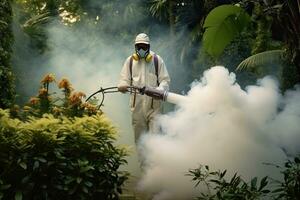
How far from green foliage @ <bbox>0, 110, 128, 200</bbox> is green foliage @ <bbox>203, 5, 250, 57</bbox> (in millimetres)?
2714

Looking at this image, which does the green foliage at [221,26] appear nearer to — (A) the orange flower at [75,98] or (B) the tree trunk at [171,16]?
(A) the orange flower at [75,98]

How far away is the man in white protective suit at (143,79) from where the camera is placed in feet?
25.3

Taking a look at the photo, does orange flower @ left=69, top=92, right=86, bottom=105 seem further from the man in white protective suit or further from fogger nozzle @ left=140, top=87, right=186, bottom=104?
the man in white protective suit

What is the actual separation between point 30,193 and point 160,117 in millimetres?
3396

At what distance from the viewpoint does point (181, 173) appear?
6.18 metres

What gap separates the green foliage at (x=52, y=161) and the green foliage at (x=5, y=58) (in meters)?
3.30

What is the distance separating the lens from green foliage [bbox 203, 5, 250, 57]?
678 cm

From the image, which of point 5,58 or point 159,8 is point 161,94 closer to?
point 5,58

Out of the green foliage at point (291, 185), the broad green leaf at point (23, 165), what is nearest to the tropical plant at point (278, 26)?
the green foliage at point (291, 185)

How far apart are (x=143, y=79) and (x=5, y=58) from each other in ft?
8.02

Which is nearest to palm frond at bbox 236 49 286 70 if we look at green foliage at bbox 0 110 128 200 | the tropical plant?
the tropical plant

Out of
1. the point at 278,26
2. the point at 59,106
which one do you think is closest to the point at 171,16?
the point at 278,26

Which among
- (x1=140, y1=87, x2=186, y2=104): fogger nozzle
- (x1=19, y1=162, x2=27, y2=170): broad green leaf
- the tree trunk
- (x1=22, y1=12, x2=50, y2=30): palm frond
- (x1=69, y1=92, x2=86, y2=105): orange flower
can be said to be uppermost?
the tree trunk

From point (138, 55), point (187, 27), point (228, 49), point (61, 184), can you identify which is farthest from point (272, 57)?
point (61, 184)
